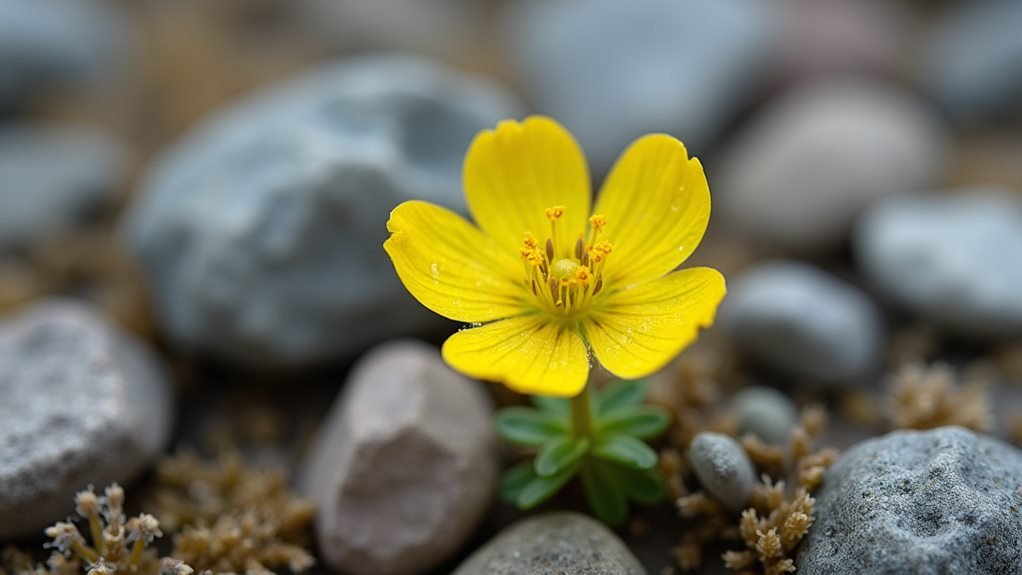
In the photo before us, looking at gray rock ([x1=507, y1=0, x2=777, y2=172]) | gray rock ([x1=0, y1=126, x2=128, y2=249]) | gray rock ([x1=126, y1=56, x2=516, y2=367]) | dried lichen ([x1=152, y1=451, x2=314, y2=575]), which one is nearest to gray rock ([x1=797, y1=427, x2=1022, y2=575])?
dried lichen ([x1=152, y1=451, x2=314, y2=575])

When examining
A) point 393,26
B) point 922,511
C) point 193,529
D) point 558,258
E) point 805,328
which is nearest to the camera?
point 922,511

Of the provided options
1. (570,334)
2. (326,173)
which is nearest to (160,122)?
(326,173)

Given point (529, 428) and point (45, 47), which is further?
point (45, 47)

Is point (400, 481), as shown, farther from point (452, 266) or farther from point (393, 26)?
point (393, 26)

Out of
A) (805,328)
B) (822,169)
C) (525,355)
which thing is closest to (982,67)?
(822,169)

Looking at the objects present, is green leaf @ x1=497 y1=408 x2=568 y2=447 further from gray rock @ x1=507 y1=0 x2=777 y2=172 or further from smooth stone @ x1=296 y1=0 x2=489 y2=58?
smooth stone @ x1=296 y1=0 x2=489 y2=58
